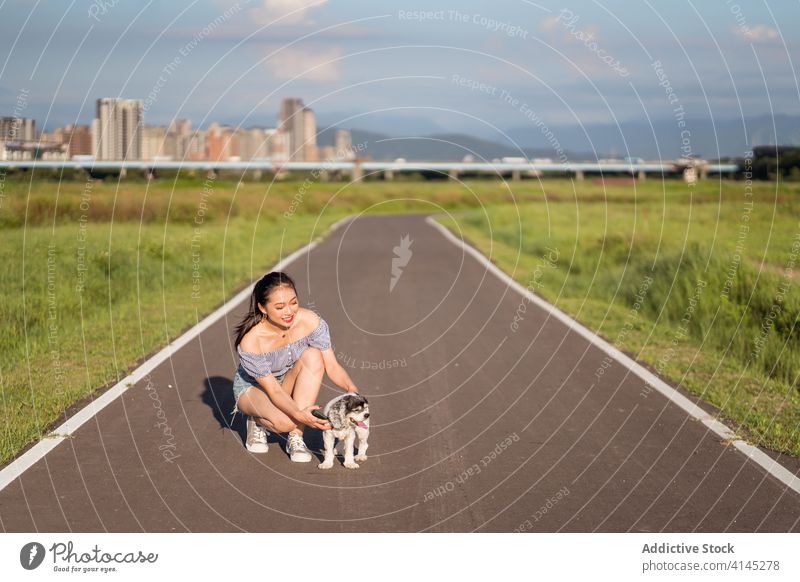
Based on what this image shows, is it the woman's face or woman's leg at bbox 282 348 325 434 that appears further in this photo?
woman's leg at bbox 282 348 325 434

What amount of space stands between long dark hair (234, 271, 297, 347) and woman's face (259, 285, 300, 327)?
3 cm

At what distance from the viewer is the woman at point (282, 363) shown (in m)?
7.16

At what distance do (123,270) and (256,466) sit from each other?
11.5 m

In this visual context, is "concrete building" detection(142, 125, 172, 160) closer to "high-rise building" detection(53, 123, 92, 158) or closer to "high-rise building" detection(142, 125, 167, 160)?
"high-rise building" detection(142, 125, 167, 160)

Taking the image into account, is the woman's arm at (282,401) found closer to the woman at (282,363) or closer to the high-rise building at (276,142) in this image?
the woman at (282,363)

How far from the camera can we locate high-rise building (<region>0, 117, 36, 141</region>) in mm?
12242

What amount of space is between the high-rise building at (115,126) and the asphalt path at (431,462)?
414 centimetres

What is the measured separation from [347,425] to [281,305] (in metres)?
0.86

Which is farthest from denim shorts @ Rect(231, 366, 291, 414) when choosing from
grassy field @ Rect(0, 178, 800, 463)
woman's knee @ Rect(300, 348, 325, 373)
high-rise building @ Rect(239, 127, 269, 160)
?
high-rise building @ Rect(239, 127, 269, 160)

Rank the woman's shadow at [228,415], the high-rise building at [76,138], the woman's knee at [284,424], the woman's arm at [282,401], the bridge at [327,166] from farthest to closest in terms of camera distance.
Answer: the bridge at [327,166] → the high-rise building at [76,138] → the woman's shadow at [228,415] → the woman's knee at [284,424] → the woman's arm at [282,401]

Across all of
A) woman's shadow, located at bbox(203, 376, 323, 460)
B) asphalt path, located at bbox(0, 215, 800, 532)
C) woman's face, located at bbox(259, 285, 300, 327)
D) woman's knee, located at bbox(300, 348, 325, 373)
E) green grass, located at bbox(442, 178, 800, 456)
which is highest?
woman's face, located at bbox(259, 285, 300, 327)

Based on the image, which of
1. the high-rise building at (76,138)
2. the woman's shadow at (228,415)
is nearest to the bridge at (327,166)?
the high-rise building at (76,138)
